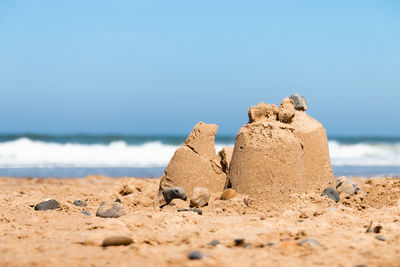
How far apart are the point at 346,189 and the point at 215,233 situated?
222cm

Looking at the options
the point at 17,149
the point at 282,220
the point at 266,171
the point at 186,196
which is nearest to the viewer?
the point at 282,220

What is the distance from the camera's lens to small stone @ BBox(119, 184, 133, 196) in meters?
5.83

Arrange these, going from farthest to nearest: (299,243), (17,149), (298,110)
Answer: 1. (17,149)
2. (298,110)
3. (299,243)

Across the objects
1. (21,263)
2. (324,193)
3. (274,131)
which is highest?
(274,131)

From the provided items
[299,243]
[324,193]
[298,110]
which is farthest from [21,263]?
[298,110]

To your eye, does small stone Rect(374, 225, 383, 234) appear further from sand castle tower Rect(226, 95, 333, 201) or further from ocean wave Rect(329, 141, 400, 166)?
ocean wave Rect(329, 141, 400, 166)

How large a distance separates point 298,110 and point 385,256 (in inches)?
117

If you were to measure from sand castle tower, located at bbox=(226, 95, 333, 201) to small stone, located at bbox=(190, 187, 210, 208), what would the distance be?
30 cm

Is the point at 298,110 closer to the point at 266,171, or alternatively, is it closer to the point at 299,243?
the point at 266,171

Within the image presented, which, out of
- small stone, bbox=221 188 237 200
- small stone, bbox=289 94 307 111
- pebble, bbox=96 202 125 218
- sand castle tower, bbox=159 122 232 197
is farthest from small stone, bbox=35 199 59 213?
small stone, bbox=289 94 307 111

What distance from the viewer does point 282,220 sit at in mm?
3746

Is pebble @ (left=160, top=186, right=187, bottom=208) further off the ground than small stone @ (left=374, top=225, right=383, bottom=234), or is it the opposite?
pebble @ (left=160, top=186, right=187, bottom=208)

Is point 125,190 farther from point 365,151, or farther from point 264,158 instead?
point 365,151

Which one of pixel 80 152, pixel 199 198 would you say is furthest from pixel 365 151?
pixel 199 198
